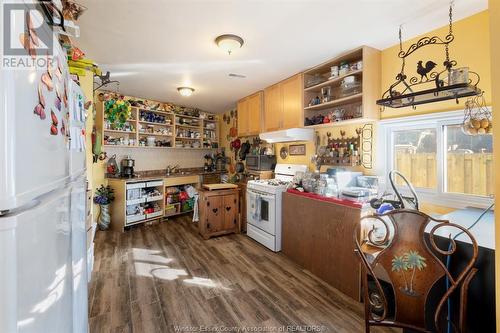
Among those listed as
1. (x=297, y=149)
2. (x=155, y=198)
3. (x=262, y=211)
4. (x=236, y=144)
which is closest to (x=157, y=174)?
(x=155, y=198)

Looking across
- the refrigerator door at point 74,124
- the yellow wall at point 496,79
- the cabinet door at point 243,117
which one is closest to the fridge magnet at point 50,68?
the refrigerator door at point 74,124

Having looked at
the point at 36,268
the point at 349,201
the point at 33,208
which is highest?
the point at 33,208

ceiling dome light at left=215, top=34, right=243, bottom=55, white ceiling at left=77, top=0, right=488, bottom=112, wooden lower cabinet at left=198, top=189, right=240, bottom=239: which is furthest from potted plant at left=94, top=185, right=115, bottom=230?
ceiling dome light at left=215, top=34, right=243, bottom=55

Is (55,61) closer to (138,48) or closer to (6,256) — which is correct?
(6,256)

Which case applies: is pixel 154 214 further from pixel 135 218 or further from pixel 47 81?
pixel 47 81

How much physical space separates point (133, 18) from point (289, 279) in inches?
109

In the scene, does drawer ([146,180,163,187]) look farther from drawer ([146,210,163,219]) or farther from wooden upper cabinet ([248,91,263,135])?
wooden upper cabinet ([248,91,263,135])

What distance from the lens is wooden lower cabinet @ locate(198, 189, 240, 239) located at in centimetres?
336

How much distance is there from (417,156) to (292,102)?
160 centimetres

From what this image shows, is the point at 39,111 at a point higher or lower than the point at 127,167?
higher

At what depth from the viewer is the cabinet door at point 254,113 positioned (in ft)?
12.3

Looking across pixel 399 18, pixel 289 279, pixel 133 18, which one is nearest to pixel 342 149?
pixel 399 18

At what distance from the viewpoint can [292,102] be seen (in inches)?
121

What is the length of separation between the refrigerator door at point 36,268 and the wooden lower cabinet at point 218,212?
8.27 feet
